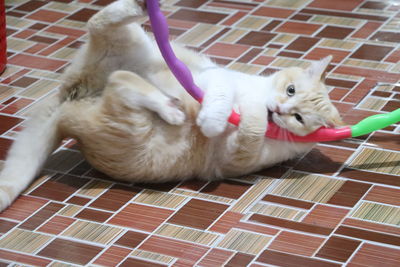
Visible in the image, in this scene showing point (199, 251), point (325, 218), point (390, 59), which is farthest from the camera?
point (390, 59)

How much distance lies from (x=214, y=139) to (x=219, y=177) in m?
0.17

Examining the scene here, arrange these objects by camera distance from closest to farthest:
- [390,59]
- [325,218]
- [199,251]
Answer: [199,251]
[325,218]
[390,59]

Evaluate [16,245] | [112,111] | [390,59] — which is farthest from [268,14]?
[16,245]

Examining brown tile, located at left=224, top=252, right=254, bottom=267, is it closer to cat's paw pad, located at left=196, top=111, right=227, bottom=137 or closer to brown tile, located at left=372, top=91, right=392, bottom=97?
cat's paw pad, located at left=196, top=111, right=227, bottom=137

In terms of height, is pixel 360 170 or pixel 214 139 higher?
pixel 214 139

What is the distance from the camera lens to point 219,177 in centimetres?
299

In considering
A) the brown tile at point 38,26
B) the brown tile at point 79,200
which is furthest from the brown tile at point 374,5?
the brown tile at point 79,200

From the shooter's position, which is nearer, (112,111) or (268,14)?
(112,111)

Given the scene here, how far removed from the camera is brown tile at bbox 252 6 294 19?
4387mm

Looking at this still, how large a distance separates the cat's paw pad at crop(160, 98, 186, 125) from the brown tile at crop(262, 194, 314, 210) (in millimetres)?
429

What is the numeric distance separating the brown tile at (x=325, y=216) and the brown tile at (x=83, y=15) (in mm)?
2081

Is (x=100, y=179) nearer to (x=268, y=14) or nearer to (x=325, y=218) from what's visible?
(x=325, y=218)

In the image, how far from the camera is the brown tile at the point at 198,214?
109 inches

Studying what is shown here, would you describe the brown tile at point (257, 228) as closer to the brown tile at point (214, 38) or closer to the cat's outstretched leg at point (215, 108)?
the cat's outstretched leg at point (215, 108)
